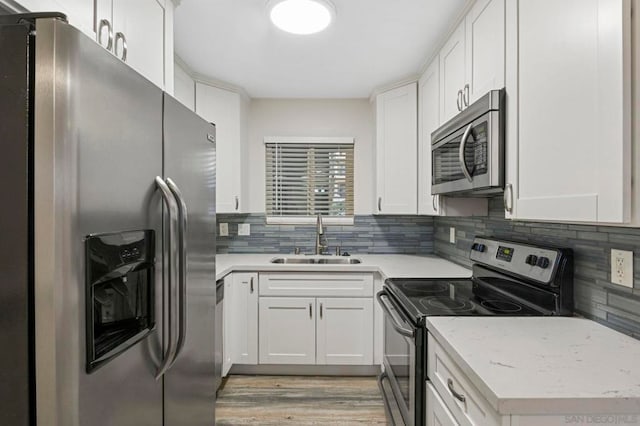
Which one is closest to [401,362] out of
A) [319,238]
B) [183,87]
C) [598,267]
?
[598,267]

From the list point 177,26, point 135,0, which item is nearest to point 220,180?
point 177,26

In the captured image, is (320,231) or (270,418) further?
(320,231)

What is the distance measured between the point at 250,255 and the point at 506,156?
2332 mm

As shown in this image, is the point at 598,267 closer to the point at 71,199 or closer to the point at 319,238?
the point at 71,199

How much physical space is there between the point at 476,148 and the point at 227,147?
1.97 meters

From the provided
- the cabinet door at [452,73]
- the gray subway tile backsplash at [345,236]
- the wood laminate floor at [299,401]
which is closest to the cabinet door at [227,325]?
the wood laminate floor at [299,401]

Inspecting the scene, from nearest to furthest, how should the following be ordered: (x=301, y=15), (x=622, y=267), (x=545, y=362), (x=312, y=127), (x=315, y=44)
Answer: (x=545, y=362) → (x=622, y=267) → (x=301, y=15) → (x=315, y=44) → (x=312, y=127)

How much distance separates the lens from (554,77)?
3.49 ft

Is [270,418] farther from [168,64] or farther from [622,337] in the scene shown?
[168,64]

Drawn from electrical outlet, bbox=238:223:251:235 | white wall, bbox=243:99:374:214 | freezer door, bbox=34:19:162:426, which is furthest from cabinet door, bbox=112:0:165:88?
electrical outlet, bbox=238:223:251:235

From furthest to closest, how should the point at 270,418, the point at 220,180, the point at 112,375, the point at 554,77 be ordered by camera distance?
the point at 220,180 → the point at 270,418 → the point at 554,77 → the point at 112,375

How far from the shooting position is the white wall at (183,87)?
240 centimetres

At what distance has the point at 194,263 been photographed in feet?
3.99

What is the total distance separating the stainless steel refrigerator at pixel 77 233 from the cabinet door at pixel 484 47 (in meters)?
1.29
